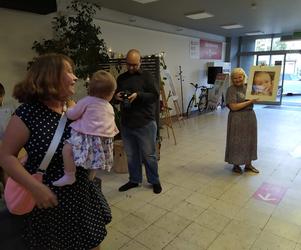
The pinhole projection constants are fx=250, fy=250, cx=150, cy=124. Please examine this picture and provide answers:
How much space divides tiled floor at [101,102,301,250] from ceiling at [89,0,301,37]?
2923mm

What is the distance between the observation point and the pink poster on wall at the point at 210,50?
878 centimetres

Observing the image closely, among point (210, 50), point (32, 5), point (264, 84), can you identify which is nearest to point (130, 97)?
point (264, 84)

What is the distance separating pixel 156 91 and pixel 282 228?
5.87ft

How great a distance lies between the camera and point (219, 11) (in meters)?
5.63

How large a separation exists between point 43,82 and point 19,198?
0.48 meters

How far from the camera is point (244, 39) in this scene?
10195 mm

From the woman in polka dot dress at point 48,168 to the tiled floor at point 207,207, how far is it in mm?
1033

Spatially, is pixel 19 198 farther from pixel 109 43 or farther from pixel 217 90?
pixel 217 90

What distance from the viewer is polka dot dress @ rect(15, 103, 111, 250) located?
101cm

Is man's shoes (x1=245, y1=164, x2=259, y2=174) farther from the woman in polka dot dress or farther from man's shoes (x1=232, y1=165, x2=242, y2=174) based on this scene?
the woman in polka dot dress

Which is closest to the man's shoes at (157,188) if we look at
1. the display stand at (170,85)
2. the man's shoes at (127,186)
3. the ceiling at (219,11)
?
the man's shoes at (127,186)

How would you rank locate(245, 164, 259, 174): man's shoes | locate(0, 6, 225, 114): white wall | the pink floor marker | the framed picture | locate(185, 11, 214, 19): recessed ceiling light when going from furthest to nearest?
locate(185, 11, 214, 19): recessed ceiling light, locate(0, 6, 225, 114): white wall, locate(245, 164, 259, 174): man's shoes, the framed picture, the pink floor marker

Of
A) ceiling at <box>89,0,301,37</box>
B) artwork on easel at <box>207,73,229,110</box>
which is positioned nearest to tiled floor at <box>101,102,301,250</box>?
ceiling at <box>89,0,301,37</box>

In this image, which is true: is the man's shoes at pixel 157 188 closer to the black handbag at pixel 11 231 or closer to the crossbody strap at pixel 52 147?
the black handbag at pixel 11 231
